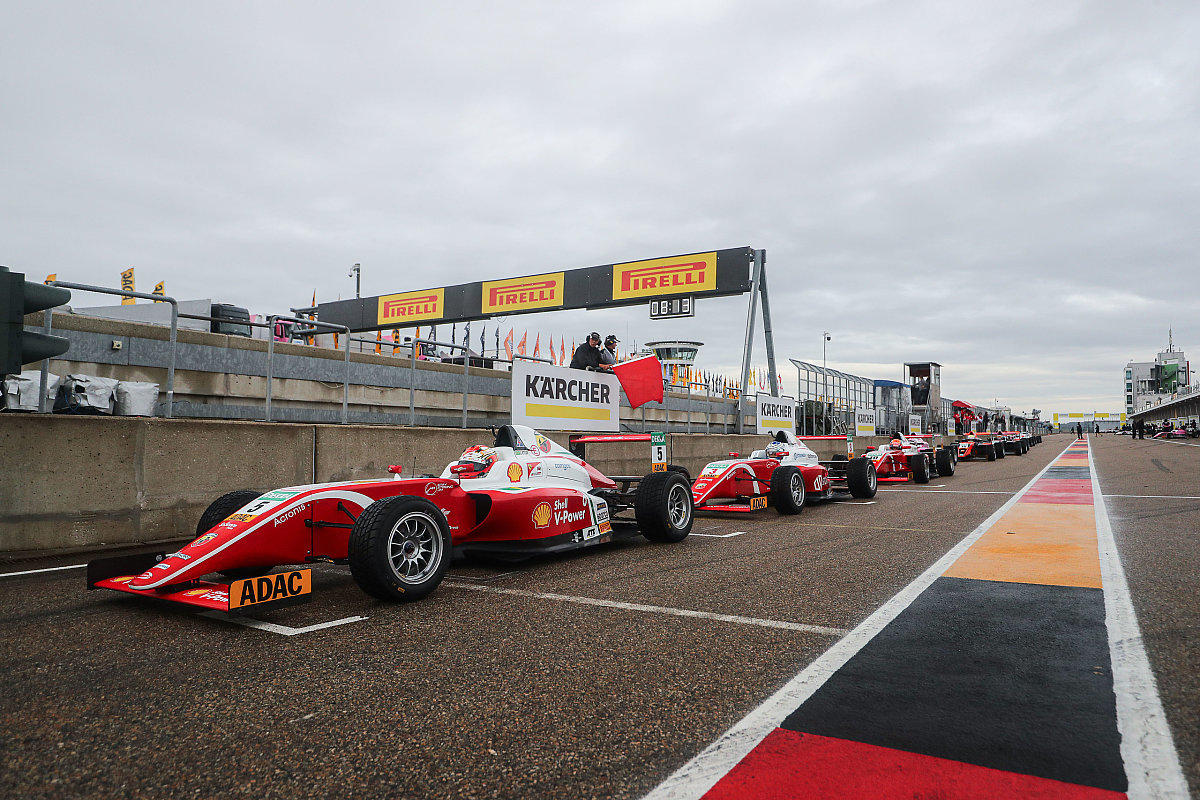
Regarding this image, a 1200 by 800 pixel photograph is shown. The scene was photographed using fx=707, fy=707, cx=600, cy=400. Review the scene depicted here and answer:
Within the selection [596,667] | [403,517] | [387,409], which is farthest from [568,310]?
[596,667]

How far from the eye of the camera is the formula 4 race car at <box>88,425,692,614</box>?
165 inches

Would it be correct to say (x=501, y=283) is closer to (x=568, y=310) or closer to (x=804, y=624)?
(x=568, y=310)

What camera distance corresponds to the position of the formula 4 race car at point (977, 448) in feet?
101

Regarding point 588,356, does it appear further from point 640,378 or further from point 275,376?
point 275,376

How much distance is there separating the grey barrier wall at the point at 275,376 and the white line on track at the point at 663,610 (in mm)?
5379

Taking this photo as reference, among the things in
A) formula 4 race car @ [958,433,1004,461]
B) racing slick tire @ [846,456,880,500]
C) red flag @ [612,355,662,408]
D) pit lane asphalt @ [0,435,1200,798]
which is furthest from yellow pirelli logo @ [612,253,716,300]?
formula 4 race car @ [958,433,1004,461]

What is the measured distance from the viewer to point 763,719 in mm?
2688

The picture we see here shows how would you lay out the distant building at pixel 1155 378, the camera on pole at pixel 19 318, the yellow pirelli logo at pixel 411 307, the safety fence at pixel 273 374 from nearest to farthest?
the camera on pole at pixel 19 318
the safety fence at pixel 273 374
the yellow pirelli logo at pixel 411 307
the distant building at pixel 1155 378

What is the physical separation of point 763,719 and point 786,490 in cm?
751

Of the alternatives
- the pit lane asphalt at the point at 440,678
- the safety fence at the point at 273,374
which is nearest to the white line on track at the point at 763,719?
the pit lane asphalt at the point at 440,678

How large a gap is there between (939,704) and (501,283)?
21543 millimetres

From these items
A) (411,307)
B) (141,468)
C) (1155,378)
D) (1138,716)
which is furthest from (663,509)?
(1155,378)

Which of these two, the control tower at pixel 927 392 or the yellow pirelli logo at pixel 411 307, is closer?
the yellow pirelli logo at pixel 411 307

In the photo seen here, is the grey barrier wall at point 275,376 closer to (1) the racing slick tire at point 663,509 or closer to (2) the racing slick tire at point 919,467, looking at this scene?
(1) the racing slick tire at point 663,509
